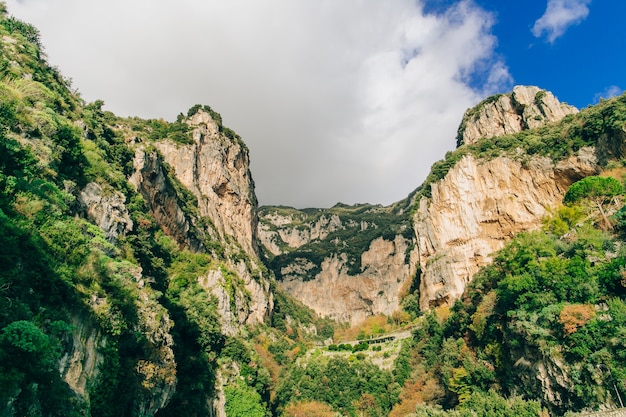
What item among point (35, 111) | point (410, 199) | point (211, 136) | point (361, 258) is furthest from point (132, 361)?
point (410, 199)

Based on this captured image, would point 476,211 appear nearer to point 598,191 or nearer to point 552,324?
point 598,191

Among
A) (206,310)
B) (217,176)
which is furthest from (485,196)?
(217,176)

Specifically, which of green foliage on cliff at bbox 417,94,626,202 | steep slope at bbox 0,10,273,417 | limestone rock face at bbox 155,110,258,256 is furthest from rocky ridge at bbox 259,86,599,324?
limestone rock face at bbox 155,110,258,256

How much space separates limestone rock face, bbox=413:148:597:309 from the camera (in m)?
56.3

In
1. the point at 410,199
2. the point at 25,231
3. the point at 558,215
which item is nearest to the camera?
the point at 25,231

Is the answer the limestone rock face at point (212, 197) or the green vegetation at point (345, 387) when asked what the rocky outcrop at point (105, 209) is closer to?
the limestone rock face at point (212, 197)

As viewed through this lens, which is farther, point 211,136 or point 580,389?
point 211,136

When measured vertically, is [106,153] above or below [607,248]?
above

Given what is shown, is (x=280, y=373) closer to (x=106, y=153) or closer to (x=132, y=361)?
(x=106, y=153)

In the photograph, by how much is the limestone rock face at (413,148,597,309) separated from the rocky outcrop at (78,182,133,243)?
46898 millimetres

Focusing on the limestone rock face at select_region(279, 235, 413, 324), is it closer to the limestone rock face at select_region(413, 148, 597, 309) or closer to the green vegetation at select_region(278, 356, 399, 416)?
the limestone rock face at select_region(413, 148, 597, 309)

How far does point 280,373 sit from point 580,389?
40.4 metres

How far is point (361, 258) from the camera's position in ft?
427

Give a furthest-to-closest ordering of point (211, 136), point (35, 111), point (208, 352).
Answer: point (211, 136)
point (208, 352)
point (35, 111)
